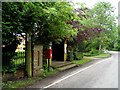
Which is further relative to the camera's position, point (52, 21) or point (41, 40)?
point (41, 40)

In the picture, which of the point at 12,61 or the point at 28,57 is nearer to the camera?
the point at 12,61

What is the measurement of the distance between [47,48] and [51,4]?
6513 millimetres

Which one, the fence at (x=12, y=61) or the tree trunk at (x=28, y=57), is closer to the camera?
the fence at (x=12, y=61)

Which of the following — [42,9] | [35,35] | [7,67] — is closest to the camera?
[42,9]

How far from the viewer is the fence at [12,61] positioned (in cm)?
1440

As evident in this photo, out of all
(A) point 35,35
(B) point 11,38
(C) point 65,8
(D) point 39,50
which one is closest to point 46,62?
(D) point 39,50

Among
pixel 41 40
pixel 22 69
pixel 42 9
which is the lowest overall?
pixel 22 69

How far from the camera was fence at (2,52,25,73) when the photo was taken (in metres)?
14.4

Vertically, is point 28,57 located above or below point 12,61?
above

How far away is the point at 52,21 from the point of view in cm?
1516

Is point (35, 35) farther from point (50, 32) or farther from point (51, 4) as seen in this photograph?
point (51, 4)

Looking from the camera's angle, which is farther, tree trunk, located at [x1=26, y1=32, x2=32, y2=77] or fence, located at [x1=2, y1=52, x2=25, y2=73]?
tree trunk, located at [x1=26, y1=32, x2=32, y2=77]

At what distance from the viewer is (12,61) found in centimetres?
1526

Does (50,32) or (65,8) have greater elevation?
(65,8)
